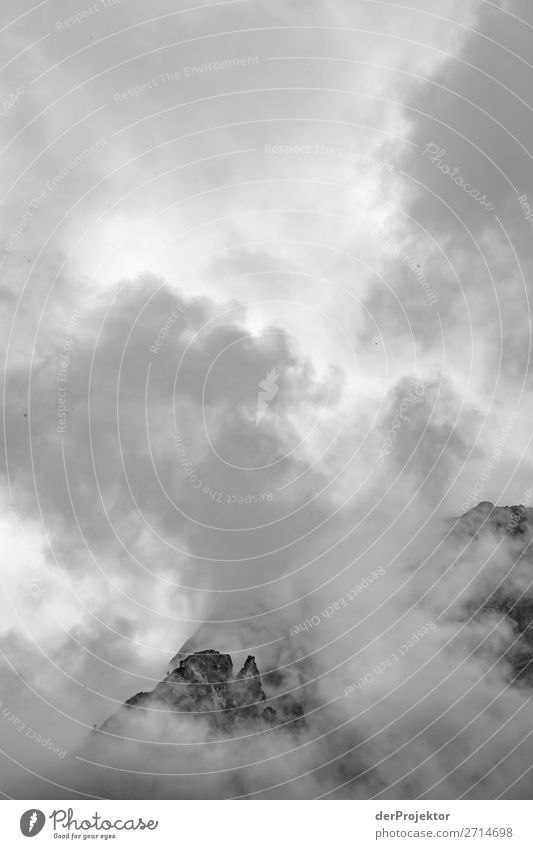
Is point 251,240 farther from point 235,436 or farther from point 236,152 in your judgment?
point 235,436

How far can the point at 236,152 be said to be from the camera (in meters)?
48.0

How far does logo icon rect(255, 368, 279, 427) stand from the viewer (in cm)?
5622

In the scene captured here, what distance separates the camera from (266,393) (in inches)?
2250

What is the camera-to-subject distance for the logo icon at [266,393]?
56.2 meters
